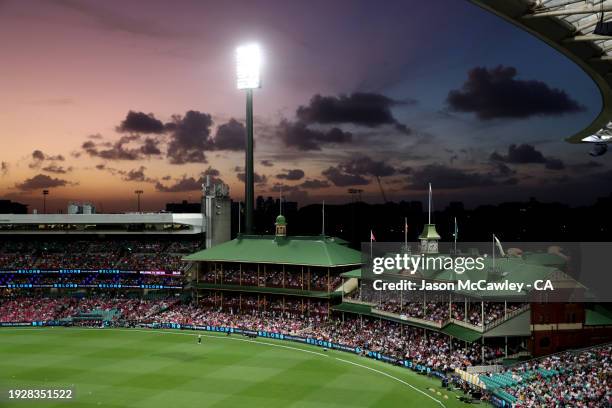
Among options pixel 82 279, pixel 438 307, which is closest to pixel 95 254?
pixel 82 279

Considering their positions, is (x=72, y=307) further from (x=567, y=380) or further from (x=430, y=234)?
(x=567, y=380)

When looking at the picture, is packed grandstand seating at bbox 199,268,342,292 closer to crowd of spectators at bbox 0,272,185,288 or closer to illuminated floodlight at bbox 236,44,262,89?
crowd of spectators at bbox 0,272,185,288

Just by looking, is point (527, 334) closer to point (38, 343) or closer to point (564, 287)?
point (564, 287)

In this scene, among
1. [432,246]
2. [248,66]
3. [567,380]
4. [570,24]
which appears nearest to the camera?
[570,24]

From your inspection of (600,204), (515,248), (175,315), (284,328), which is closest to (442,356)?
(515,248)

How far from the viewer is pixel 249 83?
8056 cm

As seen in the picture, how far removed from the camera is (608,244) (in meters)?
44.7

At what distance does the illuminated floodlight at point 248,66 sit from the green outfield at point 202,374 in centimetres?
3602

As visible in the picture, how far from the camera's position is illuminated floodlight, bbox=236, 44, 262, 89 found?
261 ft

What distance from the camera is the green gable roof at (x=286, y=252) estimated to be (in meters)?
67.6

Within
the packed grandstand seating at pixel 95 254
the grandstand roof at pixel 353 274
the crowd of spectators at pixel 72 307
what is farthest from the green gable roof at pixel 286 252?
the packed grandstand seating at pixel 95 254

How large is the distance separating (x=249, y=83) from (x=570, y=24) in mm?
71766

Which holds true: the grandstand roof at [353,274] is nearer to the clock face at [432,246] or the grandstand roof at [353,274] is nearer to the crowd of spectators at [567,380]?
the clock face at [432,246]

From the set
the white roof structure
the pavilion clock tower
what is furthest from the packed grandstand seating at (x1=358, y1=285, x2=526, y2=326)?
the white roof structure
